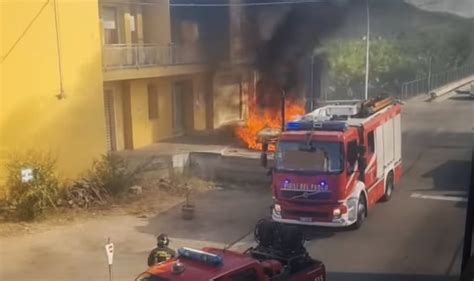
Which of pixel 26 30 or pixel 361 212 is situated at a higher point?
pixel 26 30

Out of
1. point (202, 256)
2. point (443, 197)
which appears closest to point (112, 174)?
point (202, 256)

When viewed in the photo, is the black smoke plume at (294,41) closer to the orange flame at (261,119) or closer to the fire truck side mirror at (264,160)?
the orange flame at (261,119)

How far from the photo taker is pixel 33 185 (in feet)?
8.64

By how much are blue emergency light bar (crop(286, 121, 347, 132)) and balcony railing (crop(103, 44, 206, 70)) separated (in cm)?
59

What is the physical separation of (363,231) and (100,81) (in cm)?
140

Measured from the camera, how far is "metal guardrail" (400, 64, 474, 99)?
268 cm

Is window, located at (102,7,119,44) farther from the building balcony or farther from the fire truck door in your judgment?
the fire truck door

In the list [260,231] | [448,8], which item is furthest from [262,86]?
[448,8]

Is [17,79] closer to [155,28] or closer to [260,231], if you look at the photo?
[155,28]

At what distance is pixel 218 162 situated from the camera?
2752 millimetres

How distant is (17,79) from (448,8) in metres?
1.99

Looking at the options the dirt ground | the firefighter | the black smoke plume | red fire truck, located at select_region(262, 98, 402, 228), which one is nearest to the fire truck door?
red fire truck, located at select_region(262, 98, 402, 228)

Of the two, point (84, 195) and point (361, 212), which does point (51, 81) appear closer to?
point (84, 195)

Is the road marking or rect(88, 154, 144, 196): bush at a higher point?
rect(88, 154, 144, 196): bush
